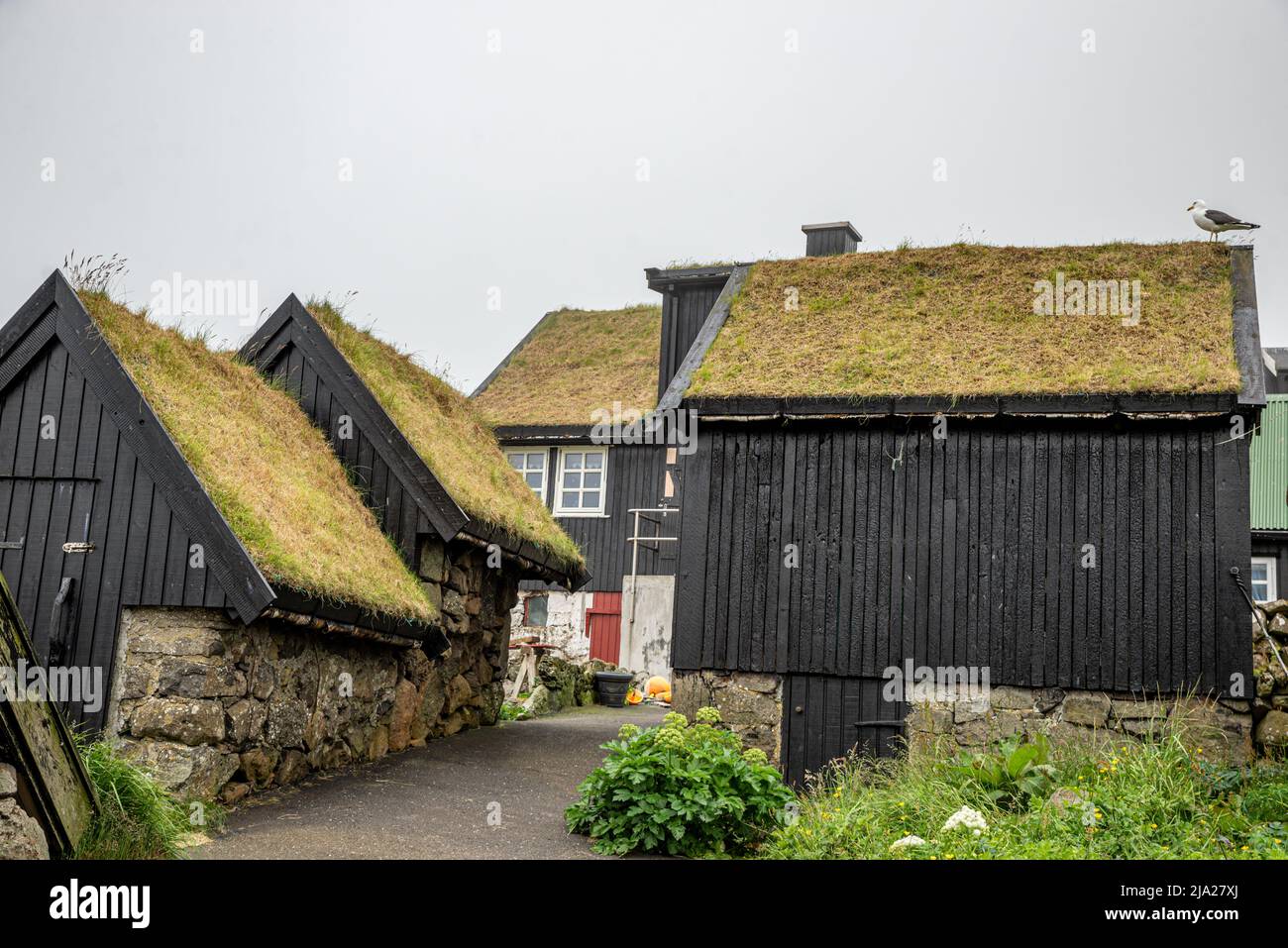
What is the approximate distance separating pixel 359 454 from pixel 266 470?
2520mm

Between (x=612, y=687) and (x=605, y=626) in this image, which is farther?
(x=605, y=626)

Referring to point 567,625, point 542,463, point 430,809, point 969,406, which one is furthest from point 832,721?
point 542,463

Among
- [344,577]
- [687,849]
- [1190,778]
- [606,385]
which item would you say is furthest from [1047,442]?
[606,385]

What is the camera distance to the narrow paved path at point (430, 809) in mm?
8242

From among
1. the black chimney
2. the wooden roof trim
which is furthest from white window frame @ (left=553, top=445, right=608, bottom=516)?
the wooden roof trim

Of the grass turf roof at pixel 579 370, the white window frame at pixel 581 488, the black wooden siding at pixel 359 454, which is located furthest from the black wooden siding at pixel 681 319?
the black wooden siding at pixel 359 454

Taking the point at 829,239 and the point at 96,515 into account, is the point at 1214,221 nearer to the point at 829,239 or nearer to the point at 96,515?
the point at 829,239

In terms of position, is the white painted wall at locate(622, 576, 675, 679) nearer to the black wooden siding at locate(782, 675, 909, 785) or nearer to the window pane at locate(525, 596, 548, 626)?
the window pane at locate(525, 596, 548, 626)

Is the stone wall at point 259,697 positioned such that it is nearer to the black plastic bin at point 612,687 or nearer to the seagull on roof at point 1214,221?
the black plastic bin at point 612,687

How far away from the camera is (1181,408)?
1096 cm

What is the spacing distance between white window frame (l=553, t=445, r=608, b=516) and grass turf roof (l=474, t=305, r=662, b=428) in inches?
26.5

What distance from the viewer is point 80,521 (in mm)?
9711
